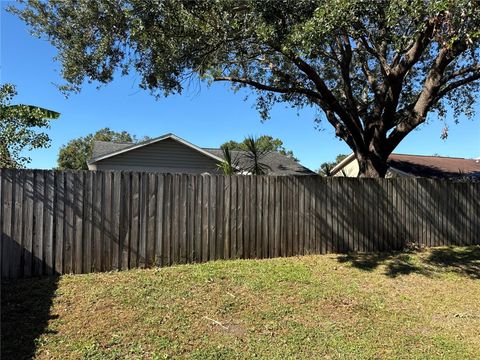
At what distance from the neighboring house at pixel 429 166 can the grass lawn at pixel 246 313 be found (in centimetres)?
1425

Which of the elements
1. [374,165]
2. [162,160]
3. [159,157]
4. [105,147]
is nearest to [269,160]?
[162,160]

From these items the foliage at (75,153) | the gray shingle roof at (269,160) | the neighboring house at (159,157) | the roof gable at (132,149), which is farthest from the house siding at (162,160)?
the foliage at (75,153)

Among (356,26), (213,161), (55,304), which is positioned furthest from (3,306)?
(213,161)

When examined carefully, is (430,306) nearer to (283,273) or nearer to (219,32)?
(283,273)

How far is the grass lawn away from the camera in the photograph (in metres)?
4.41

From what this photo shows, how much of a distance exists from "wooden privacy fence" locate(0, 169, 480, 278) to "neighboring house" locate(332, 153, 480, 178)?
451 inches

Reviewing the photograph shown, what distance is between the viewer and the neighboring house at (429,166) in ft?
69.1

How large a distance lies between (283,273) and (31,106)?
306 inches

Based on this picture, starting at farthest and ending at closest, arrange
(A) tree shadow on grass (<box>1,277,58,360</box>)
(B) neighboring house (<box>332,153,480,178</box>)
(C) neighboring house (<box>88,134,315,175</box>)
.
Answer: (B) neighboring house (<box>332,153,480,178</box>) → (C) neighboring house (<box>88,134,315,175</box>) → (A) tree shadow on grass (<box>1,277,58,360</box>)

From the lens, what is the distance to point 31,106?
10.2 meters

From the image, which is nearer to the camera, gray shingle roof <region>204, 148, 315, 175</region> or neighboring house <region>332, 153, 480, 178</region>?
gray shingle roof <region>204, 148, 315, 175</region>

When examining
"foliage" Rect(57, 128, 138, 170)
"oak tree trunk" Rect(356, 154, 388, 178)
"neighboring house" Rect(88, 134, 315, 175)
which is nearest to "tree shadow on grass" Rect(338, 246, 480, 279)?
"oak tree trunk" Rect(356, 154, 388, 178)

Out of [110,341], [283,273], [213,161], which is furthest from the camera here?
[213,161]

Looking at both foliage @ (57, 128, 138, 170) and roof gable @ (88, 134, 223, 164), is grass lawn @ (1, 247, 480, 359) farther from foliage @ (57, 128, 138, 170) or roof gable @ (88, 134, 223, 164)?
foliage @ (57, 128, 138, 170)
